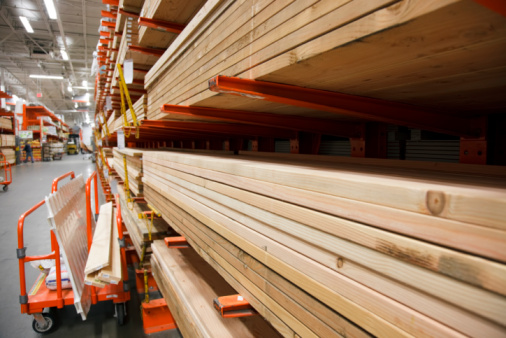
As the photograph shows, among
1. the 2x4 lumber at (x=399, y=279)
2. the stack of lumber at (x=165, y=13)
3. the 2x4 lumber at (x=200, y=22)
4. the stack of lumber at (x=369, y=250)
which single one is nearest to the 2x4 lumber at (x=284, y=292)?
the stack of lumber at (x=369, y=250)

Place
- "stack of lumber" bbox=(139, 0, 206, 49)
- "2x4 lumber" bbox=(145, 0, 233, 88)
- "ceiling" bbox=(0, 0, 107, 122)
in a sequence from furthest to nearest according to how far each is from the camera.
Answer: "ceiling" bbox=(0, 0, 107, 122) → "stack of lumber" bbox=(139, 0, 206, 49) → "2x4 lumber" bbox=(145, 0, 233, 88)

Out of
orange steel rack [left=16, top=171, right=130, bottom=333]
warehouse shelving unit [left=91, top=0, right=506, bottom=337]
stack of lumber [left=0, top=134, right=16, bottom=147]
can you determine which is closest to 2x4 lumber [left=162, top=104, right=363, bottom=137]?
warehouse shelving unit [left=91, top=0, right=506, bottom=337]

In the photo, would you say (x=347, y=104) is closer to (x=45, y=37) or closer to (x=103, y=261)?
(x=103, y=261)

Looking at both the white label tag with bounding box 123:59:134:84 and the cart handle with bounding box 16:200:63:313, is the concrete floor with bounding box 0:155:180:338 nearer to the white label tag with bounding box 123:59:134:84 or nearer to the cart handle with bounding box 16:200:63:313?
the cart handle with bounding box 16:200:63:313

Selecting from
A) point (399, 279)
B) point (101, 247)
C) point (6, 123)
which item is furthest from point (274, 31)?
point (6, 123)

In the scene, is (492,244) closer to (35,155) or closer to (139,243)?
(139,243)

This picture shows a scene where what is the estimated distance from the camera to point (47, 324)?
352 centimetres

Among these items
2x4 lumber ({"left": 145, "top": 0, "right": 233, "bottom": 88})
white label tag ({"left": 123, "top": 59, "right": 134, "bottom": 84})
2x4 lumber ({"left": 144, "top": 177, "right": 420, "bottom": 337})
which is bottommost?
2x4 lumber ({"left": 144, "top": 177, "right": 420, "bottom": 337})

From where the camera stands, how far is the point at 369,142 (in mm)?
2289

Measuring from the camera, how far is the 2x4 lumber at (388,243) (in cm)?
54

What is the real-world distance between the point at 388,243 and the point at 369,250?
0.23ft

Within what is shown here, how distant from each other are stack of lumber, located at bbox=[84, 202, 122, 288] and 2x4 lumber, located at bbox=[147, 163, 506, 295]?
2249 millimetres

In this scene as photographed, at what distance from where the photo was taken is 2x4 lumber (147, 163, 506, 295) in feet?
1.77

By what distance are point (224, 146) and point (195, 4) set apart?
232 centimetres
